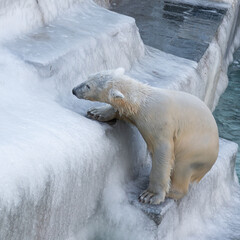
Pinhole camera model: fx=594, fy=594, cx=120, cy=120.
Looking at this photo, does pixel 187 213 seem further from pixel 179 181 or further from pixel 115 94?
pixel 115 94

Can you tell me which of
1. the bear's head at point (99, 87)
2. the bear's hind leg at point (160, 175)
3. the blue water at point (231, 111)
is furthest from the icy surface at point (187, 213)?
the blue water at point (231, 111)

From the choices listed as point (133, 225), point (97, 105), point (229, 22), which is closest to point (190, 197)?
point (133, 225)

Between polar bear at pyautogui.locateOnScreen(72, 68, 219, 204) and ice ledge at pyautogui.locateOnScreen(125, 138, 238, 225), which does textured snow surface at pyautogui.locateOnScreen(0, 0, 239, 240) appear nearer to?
ice ledge at pyautogui.locateOnScreen(125, 138, 238, 225)

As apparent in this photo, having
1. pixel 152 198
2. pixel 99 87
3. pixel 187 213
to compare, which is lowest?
pixel 187 213

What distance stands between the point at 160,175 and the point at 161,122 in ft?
1.25

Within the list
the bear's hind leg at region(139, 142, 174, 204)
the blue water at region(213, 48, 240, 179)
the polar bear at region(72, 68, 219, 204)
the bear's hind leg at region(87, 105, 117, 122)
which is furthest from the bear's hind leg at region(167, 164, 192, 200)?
the blue water at region(213, 48, 240, 179)

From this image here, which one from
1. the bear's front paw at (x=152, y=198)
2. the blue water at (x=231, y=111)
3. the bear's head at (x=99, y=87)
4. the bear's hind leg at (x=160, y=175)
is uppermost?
the bear's head at (x=99, y=87)

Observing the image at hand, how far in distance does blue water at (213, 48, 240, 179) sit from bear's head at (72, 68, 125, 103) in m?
2.64

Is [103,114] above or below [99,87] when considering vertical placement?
below

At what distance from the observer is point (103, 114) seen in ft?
13.8

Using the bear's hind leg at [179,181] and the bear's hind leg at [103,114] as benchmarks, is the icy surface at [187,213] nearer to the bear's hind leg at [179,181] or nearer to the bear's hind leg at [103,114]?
the bear's hind leg at [179,181]

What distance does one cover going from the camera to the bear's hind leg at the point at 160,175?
4.05 metres

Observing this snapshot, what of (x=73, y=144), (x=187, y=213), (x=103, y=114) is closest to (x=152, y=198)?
(x=187, y=213)

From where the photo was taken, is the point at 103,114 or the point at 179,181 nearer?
the point at 103,114
